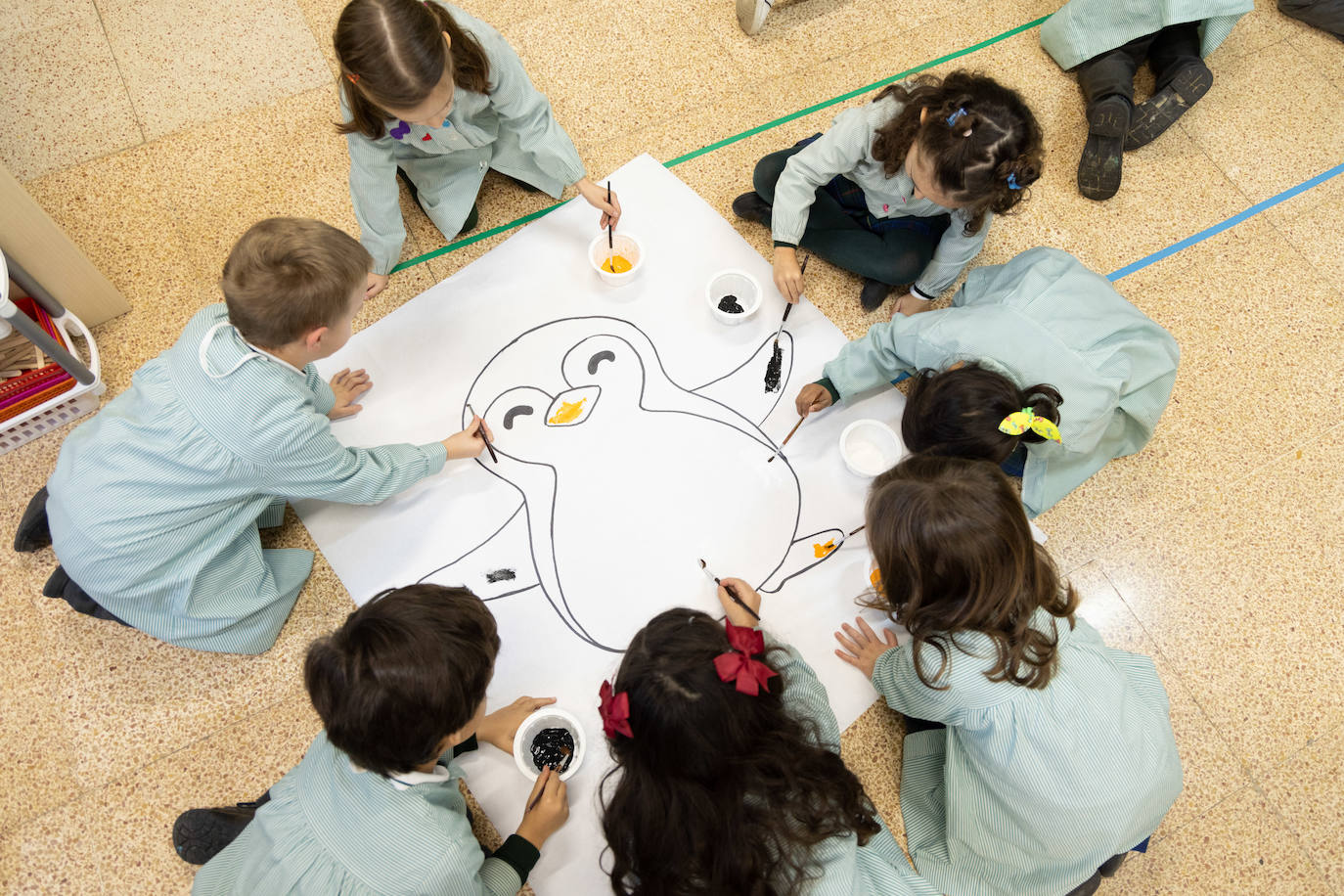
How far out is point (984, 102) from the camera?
3.91 feet

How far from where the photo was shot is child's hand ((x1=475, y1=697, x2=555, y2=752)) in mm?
1170

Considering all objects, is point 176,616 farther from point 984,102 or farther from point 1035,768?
point 984,102

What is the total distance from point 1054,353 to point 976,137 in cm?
36

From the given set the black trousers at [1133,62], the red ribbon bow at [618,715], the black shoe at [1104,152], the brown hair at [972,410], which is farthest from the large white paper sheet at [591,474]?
the black trousers at [1133,62]

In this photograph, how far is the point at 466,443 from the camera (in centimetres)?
128

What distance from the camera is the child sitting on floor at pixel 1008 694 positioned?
40.9 inches

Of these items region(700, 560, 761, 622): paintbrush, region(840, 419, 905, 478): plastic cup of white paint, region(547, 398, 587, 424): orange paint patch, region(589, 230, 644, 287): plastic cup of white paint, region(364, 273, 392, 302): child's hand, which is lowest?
region(700, 560, 761, 622): paintbrush

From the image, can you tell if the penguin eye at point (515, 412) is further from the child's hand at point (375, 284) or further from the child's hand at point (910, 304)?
the child's hand at point (910, 304)

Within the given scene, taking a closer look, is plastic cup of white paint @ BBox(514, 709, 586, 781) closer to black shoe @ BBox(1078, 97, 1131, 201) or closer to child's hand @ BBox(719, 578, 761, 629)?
child's hand @ BBox(719, 578, 761, 629)

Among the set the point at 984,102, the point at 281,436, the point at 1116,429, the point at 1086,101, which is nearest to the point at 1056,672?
the point at 1116,429

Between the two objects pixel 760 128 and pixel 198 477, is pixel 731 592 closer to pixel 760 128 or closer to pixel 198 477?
pixel 198 477

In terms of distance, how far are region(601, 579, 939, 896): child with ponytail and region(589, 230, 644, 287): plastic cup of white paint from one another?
0.73 meters

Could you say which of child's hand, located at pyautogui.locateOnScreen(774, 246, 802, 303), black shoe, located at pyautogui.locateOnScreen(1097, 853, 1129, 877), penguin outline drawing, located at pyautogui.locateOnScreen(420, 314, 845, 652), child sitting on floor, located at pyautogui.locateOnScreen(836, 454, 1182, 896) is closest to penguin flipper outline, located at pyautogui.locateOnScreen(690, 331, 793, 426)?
penguin outline drawing, located at pyautogui.locateOnScreen(420, 314, 845, 652)

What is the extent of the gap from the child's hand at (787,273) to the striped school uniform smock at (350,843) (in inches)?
38.4
